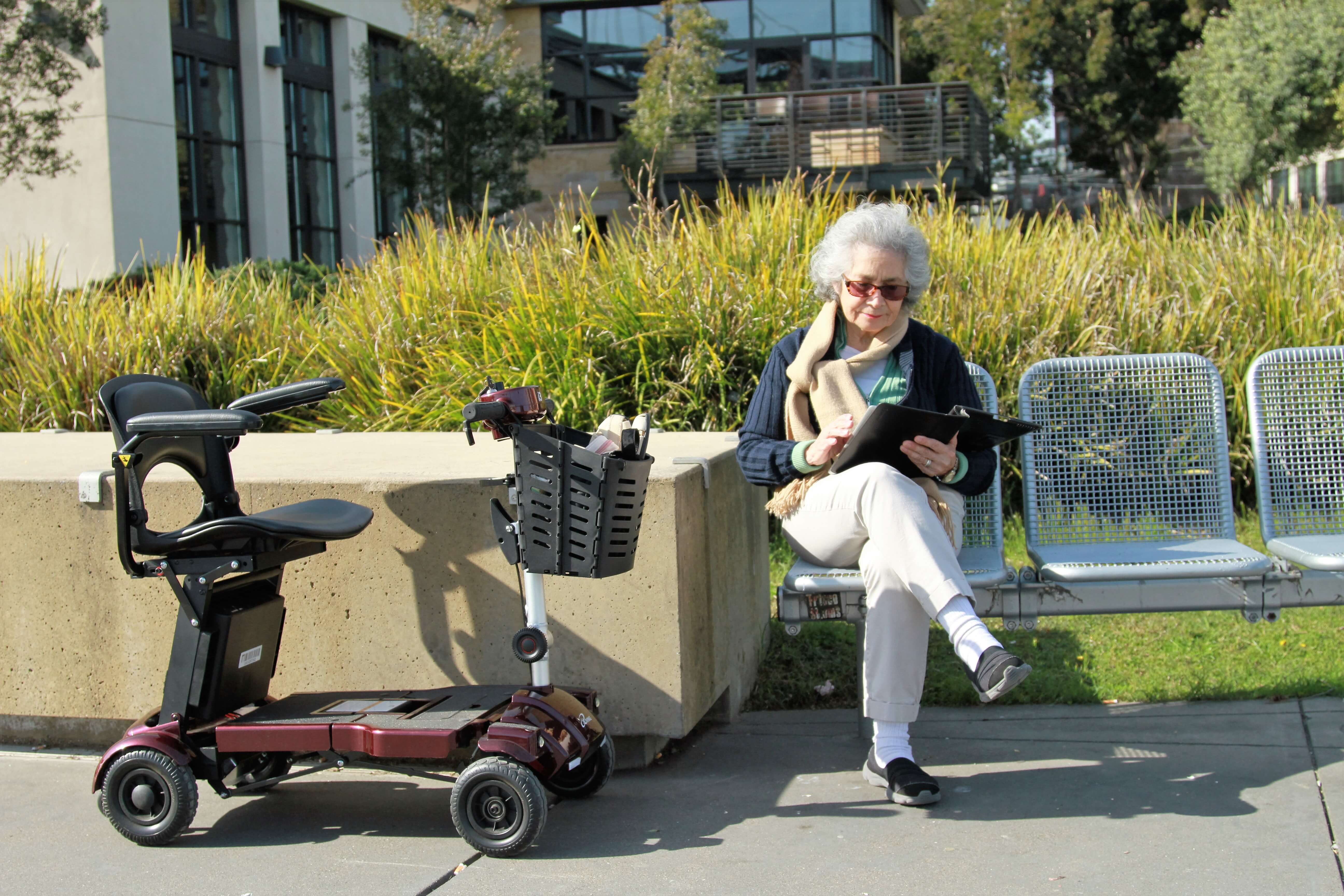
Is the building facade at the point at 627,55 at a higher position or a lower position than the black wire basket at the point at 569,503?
higher

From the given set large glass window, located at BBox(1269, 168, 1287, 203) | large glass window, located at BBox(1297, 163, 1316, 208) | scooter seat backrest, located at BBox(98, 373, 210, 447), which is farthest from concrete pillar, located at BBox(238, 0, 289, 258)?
scooter seat backrest, located at BBox(98, 373, 210, 447)

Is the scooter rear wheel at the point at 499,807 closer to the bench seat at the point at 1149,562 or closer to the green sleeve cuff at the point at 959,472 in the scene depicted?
the green sleeve cuff at the point at 959,472

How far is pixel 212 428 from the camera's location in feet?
9.65

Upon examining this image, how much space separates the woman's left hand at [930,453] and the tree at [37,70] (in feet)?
52.9

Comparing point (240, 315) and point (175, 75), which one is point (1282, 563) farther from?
point (175, 75)

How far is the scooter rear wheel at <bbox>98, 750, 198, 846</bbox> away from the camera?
3082 mm

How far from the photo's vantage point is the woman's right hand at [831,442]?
11.4 ft

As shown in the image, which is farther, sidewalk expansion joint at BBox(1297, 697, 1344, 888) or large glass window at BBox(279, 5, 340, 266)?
large glass window at BBox(279, 5, 340, 266)

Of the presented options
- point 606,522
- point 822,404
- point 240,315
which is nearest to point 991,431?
point 822,404

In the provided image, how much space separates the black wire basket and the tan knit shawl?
726 mm

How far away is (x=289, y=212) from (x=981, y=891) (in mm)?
23550

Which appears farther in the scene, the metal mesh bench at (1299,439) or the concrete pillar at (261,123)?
the concrete pillar at (261,123)

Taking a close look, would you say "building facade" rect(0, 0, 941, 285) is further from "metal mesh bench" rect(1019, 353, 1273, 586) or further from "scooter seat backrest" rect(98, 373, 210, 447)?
"scooter seat backrest" rect(98, 373, 210, 447)

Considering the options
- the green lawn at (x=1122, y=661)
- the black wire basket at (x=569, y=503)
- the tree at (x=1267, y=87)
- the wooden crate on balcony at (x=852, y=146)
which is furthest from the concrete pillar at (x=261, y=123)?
the black wire basket at (x=569, y=503)
